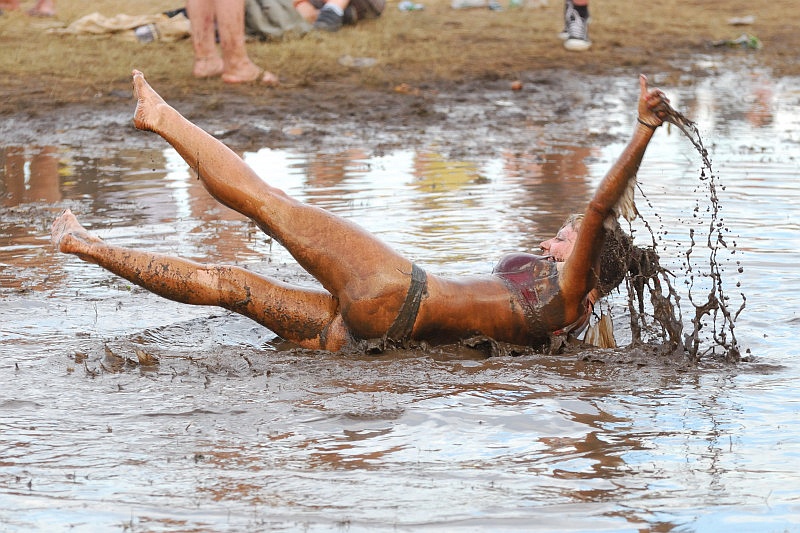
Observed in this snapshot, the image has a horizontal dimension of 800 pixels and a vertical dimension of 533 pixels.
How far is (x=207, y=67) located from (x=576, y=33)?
4973 millimetres

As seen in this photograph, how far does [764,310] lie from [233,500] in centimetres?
319

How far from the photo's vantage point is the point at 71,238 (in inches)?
192

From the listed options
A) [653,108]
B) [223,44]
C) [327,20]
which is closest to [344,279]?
[653,108]

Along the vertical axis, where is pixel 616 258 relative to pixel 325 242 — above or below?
below

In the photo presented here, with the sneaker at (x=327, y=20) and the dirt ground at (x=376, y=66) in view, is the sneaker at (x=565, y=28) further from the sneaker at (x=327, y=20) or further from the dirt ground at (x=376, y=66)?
the sneaker at (x=327, y=20)

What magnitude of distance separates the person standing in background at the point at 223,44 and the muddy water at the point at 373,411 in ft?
11.0

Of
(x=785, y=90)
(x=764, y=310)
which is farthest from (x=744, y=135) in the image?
(x=764, y=310)

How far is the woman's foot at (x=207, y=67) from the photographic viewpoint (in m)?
11.7

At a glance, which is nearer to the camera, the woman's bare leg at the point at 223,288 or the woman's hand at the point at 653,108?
the woman's hand at the point at 653,108

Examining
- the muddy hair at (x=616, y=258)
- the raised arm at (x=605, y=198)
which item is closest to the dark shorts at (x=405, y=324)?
the raised arm at (x=605, y=198)

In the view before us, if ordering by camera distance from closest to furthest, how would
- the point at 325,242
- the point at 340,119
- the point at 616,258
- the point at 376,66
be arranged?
the point at 325,242
the point at 616,258
the point at 340,119
the point at 376,66

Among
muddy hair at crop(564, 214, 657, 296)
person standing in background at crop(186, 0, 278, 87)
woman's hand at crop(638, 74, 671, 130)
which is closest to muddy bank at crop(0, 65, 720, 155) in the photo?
person standing in background at crop(186, 0, 278, 87)

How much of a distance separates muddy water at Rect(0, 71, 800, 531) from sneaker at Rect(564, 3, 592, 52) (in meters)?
6.89

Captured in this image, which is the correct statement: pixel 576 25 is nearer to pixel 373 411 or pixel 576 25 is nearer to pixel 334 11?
pixel 334 11
